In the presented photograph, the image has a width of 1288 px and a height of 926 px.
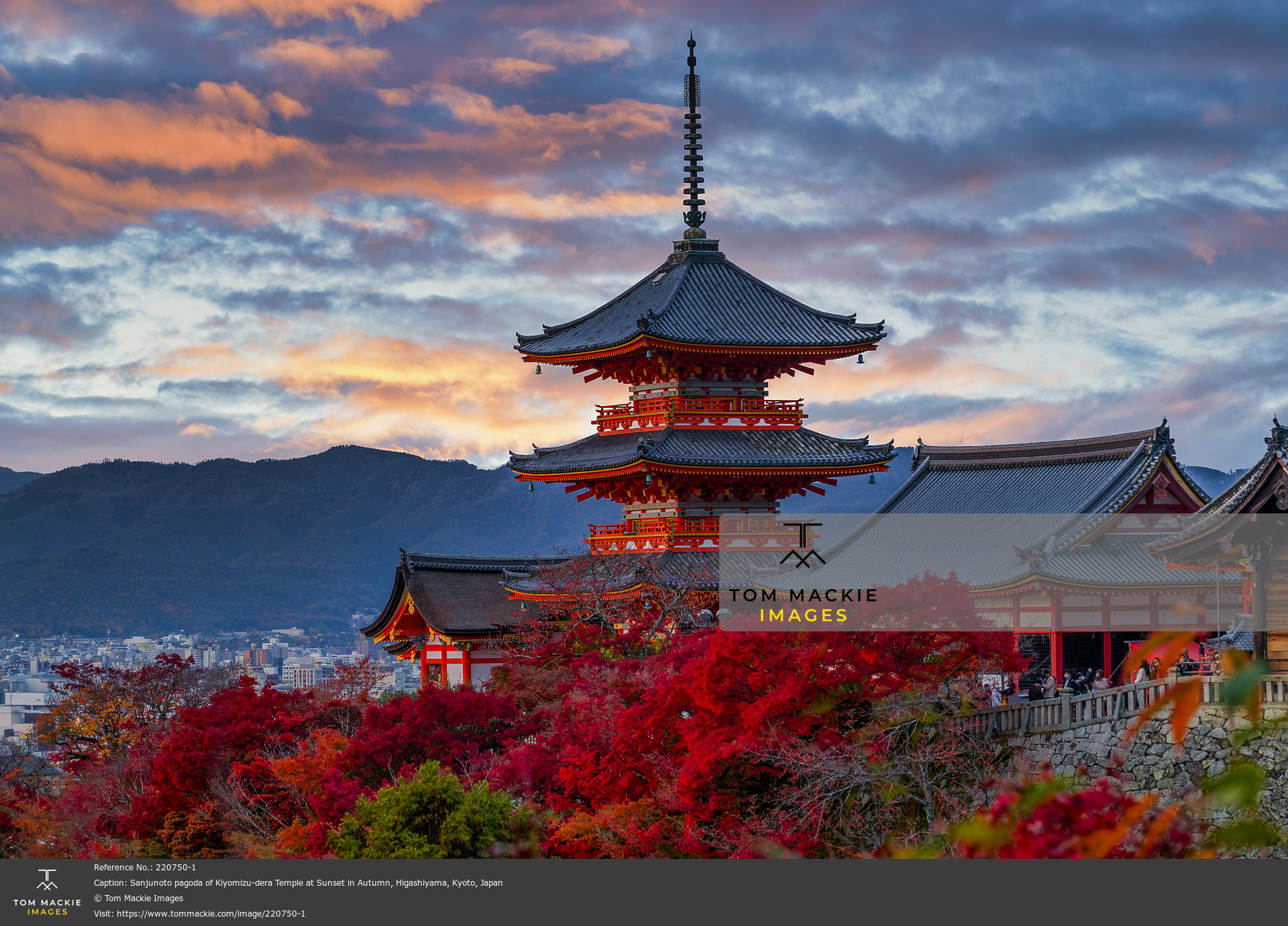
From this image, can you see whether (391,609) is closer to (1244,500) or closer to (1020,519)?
(1020,519)

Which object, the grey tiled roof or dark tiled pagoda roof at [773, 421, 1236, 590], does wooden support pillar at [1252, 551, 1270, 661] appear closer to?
dark tiled pagoda roof at [773, 421, 1236, 590]

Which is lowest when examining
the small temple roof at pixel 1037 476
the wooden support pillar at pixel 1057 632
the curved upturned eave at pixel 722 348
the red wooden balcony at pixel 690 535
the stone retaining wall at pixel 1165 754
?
the stone retaining wall at pixel 1165 754

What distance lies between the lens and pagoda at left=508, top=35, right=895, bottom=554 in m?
30.7

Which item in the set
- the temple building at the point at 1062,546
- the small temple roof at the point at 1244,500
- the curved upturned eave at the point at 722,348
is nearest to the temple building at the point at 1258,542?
the small temple roof at the point at 1244,500

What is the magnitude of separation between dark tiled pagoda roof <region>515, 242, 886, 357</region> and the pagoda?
0.05 m

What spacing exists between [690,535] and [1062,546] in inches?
328

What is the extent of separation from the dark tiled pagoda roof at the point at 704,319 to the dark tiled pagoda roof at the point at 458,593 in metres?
5.98

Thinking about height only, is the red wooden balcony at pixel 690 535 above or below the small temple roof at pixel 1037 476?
below

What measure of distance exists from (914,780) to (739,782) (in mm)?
2257

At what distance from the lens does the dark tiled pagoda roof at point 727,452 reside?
3012cm

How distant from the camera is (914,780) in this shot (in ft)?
56.3

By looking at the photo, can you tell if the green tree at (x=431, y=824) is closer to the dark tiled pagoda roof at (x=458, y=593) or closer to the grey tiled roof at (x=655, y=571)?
the grey tiled roof at (x=655, y=571)

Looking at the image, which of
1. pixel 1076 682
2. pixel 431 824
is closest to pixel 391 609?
pixel 1076 682

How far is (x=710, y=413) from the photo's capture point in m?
31.8
